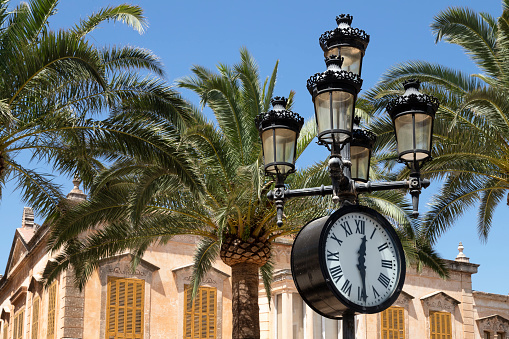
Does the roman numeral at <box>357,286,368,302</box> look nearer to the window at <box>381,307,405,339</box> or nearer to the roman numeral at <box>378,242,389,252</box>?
the roman numeral at <box>378,242,389,252</box>

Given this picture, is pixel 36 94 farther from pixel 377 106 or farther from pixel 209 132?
pixel 377 106

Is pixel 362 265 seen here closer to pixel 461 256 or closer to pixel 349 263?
pixel 349 263

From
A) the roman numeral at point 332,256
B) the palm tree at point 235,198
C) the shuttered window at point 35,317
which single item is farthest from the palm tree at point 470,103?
the shuttered window at point 35,317

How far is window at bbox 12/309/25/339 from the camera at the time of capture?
2789cm

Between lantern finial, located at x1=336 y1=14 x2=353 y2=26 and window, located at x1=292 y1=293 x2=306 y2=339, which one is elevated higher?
lantern finial, located at x1=336 y1=14 x2=353 y2=26

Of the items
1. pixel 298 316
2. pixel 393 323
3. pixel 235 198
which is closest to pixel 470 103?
pixel 235 198

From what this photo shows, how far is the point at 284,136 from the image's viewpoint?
7293mm

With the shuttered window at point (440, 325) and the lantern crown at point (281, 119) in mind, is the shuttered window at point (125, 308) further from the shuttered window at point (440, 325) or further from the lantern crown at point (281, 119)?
the lantern crown at point (281, 119)

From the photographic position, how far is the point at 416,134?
6.79 m

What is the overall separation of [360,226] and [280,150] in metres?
1.58

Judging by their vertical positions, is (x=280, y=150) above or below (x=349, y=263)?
above

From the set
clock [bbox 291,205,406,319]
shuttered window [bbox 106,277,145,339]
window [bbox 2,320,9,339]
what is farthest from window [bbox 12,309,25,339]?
clock [bbox 291,205,406,319]

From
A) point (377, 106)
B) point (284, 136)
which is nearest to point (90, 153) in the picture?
point (377, 106)

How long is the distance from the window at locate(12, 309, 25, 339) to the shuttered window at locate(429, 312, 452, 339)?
15.1 metres
